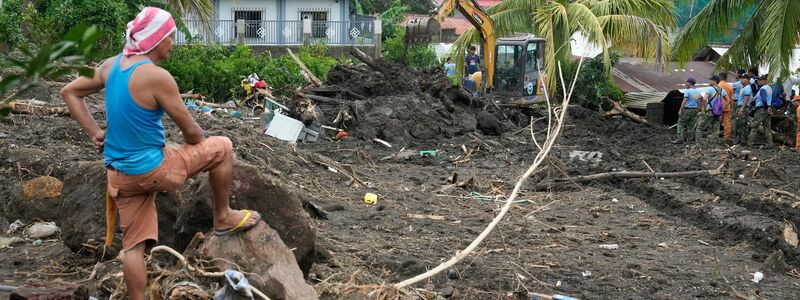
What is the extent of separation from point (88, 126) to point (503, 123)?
17.8m

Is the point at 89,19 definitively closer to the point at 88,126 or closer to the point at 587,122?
the point at 587,122

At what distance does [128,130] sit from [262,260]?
115cm

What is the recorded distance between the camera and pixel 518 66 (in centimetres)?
2598

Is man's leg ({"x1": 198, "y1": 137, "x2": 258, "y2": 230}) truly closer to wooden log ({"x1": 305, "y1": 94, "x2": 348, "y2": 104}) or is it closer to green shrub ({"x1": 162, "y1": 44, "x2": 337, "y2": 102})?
wooden log ({"x1": 305, "y1": 94, "x2": 348, "y2": 104})

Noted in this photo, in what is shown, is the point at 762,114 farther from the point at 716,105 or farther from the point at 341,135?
the point at 341,135

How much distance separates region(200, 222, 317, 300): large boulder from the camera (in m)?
5.38

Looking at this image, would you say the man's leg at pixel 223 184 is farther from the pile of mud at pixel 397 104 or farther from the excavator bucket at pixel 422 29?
the excavator bucket at pixel 422 29

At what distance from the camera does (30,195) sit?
8.59 metres

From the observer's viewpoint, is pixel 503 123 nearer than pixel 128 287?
No

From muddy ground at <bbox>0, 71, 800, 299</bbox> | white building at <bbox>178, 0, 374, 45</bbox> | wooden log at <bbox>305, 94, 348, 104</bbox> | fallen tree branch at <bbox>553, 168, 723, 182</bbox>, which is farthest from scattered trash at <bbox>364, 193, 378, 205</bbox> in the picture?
white building at <bbox>178, 0, 374, 45</bbox>

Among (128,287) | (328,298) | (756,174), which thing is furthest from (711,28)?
(128,287)

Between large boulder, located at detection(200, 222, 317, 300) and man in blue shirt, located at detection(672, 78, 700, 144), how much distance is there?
643 inches

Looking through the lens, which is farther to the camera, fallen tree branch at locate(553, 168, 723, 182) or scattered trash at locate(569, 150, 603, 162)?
scattered trash at locate(569, 150, 603, 162)

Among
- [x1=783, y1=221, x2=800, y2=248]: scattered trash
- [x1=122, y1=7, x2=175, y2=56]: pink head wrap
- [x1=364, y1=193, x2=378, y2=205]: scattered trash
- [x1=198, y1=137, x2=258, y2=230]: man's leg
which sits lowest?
[x1=364, y1=193, x2=378, y2=205]: scattered trash
